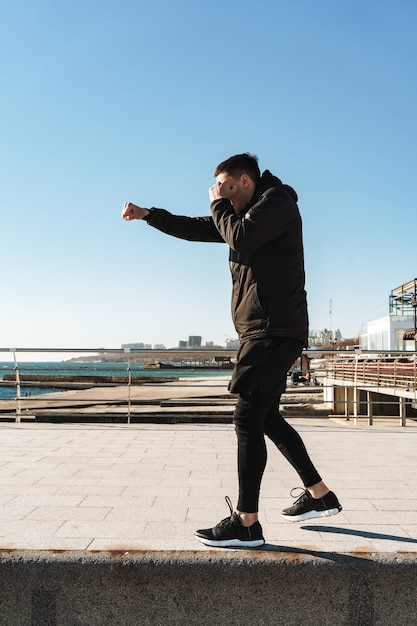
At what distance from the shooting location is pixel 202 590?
7.48ft

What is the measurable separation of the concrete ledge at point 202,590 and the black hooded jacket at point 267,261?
99 centimetres

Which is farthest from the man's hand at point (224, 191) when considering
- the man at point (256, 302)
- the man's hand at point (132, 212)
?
the man's hand at point (132, 212)

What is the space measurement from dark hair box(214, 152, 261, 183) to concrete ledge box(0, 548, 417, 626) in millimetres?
1702

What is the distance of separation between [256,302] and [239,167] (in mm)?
660

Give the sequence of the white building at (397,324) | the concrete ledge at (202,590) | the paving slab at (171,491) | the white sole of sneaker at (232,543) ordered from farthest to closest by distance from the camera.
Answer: the white building at (397,324)
the paving slab at (171,491)
the white sole of sneaker at (232,543)
the concrete ledge at (202,590)

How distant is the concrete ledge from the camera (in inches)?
89.4

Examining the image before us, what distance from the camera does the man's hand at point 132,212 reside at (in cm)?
301

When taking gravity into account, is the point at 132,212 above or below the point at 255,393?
above

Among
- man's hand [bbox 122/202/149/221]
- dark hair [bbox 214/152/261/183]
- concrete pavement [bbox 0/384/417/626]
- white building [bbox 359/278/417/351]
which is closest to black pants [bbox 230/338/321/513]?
concrete pavement [bbox 0/384/417/626]

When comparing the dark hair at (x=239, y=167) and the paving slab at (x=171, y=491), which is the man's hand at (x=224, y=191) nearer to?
the dark hair at (x=239, y=167)

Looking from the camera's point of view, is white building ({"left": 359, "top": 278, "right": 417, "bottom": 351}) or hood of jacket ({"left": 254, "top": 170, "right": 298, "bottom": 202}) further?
white building ({"left": 359, "top": 278, "right": 417, "bottom": 351})

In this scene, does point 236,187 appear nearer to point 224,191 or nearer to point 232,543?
point 224,191

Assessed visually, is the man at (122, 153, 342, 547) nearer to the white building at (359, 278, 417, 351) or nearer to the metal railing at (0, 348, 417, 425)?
the metal railing at (0, 348, 417, 425)

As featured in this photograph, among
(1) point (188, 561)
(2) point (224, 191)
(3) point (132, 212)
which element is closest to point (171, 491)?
(1) point (188, 561)
